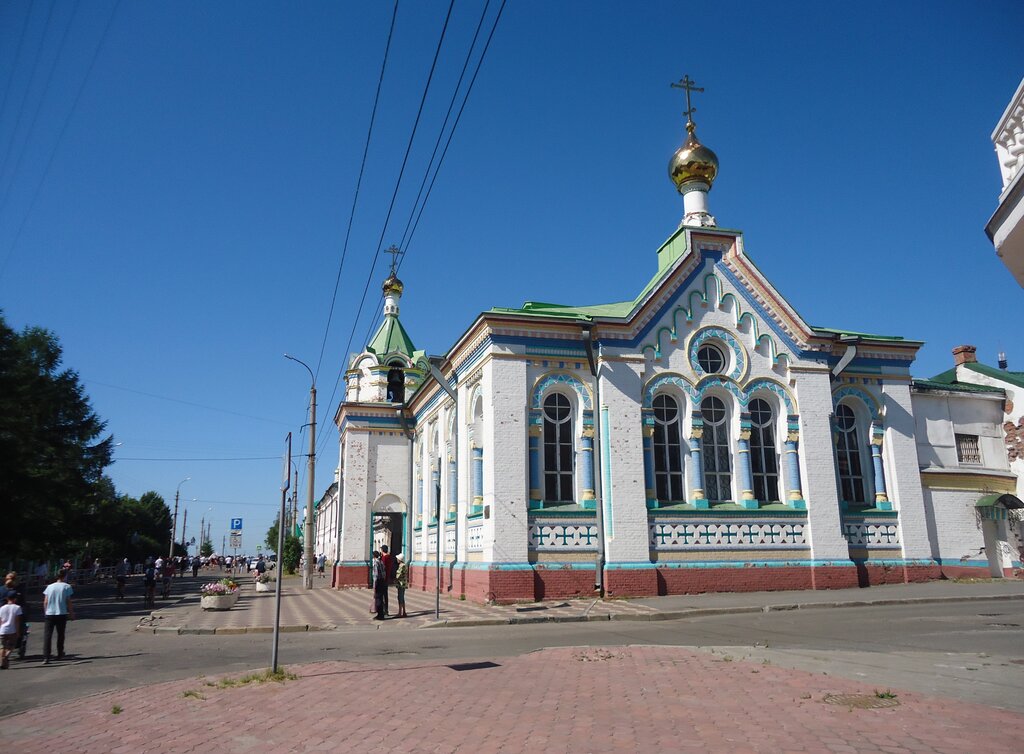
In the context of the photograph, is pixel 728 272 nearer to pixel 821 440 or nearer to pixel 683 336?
pixel 683 336

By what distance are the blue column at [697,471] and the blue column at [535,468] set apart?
420 centimetres

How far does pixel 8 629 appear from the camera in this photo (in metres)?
12.0

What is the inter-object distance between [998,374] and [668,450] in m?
13.1

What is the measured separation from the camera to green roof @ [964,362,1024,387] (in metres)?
24.8

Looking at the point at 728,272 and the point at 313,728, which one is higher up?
the point at 728,272

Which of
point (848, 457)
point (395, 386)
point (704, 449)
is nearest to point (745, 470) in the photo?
point (704, 449)

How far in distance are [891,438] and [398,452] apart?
18.6 meters

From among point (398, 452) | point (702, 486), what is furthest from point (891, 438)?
point (398, 452)

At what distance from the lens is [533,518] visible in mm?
19531

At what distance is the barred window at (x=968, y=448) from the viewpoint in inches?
954

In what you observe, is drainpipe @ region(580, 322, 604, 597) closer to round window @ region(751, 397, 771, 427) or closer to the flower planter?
round window @ region(751, 397, 771, 427)

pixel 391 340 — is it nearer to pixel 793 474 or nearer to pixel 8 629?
pixel 793 474

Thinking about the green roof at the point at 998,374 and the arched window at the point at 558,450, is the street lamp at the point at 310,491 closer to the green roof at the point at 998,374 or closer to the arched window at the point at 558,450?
the arched window at the point at 558,450

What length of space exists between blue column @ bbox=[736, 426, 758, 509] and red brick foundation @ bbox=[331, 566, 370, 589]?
52.2ft
